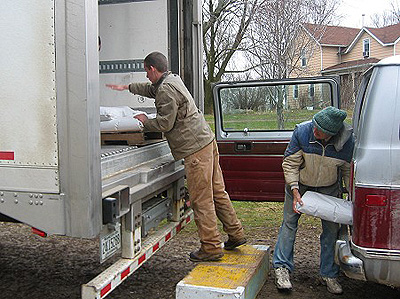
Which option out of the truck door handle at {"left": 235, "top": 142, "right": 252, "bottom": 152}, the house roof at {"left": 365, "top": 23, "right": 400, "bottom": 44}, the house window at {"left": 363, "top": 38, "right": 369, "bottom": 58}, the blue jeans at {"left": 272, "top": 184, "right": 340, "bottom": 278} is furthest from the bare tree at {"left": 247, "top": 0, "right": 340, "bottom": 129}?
the house window at {"left": 363, "top": 38, "right": 369, "bottom": 58}

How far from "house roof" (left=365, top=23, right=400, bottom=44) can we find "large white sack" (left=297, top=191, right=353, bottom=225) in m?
26.1

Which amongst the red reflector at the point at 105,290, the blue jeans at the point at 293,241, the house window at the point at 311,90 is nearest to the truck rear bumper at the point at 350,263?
the blue jeans at the point at 293,241

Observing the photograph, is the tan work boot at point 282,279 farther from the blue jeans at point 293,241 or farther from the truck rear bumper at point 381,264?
the truck rear bumper at point 381,264

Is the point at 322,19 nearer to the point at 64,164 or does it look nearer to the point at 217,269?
the point at 217,269

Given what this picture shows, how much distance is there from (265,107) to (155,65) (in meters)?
2.29

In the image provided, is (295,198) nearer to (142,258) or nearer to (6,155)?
(142,258)

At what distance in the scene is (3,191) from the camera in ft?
10.3

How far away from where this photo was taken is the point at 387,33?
2903 cm

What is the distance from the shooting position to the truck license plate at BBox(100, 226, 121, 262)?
3266mm

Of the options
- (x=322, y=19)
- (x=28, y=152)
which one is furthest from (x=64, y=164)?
(x=322, y=19)

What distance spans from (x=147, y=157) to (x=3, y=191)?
58.8 inches

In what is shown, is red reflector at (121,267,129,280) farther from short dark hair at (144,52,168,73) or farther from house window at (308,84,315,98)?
house window at (308,84,315,98)

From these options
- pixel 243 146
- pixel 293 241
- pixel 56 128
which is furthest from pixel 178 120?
pixel 243 146

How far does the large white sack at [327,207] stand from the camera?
152 inches
